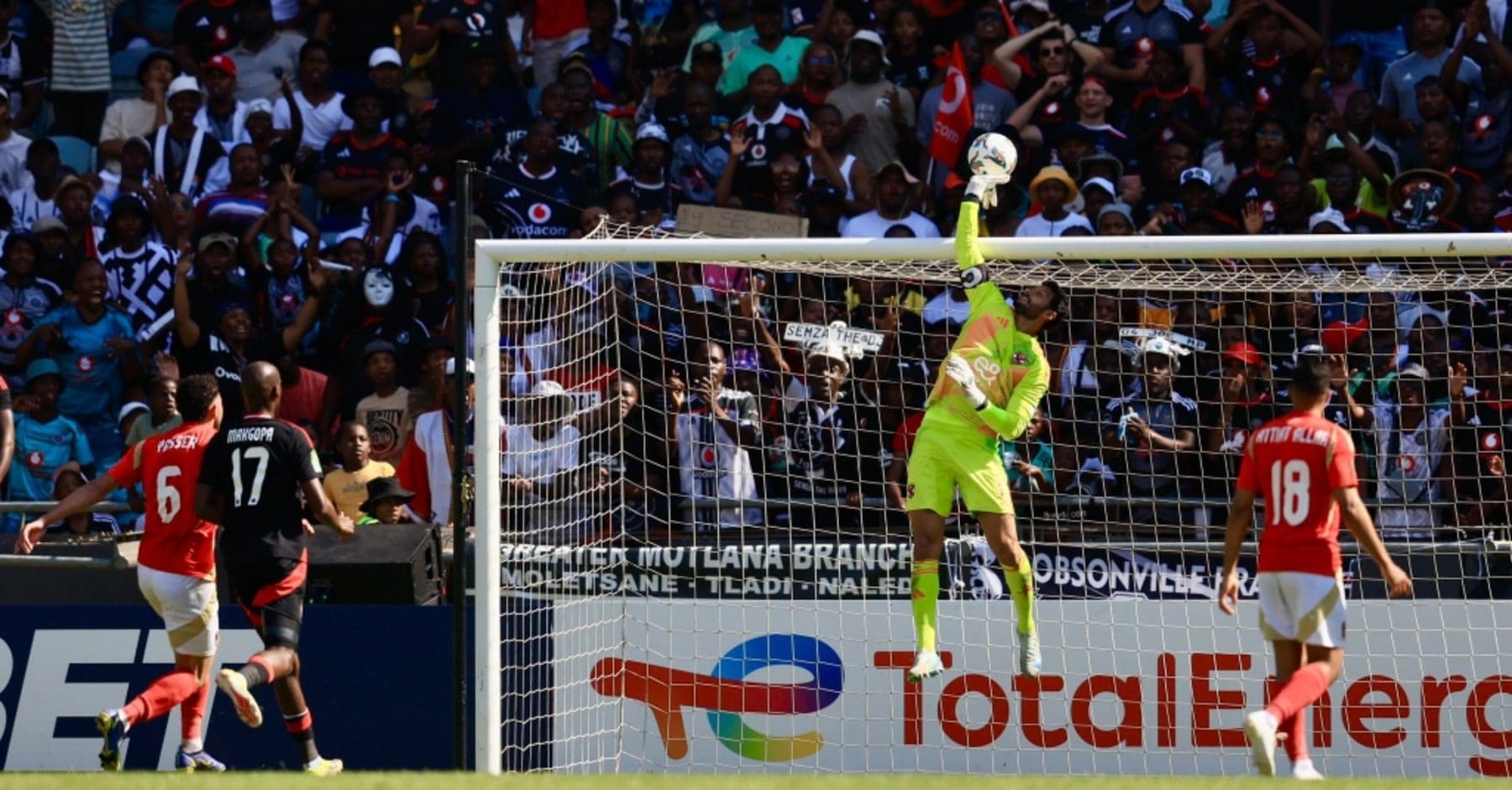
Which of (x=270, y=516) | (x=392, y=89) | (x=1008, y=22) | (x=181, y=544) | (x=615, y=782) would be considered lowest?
(x=615, y=782)

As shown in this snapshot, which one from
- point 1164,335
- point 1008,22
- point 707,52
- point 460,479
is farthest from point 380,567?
point 1008,22

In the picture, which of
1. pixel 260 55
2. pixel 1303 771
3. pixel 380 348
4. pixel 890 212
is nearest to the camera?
pixel 1303 771

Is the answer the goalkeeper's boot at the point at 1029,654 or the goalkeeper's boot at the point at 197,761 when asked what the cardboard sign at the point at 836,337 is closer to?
the goalkeeper's boot at the point at 1029,654

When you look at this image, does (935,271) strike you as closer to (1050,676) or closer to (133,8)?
(1050,676)

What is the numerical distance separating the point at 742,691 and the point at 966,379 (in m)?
2.65

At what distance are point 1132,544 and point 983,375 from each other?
1.89m

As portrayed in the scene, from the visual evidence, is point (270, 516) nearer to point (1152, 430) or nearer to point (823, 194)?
point (1152, 430)

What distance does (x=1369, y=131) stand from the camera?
14.5m

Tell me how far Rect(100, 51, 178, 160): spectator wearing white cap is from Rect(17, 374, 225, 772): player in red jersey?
644 centimetres

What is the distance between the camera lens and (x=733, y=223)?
13.2 meters

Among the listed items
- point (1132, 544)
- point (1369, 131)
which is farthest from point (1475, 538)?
point (1369, 131)

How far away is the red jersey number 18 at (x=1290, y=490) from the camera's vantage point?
352 inches

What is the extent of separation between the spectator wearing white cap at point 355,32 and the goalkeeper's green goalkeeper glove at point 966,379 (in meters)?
7.92

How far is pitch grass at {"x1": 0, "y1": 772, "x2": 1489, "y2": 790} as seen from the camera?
295 inches
